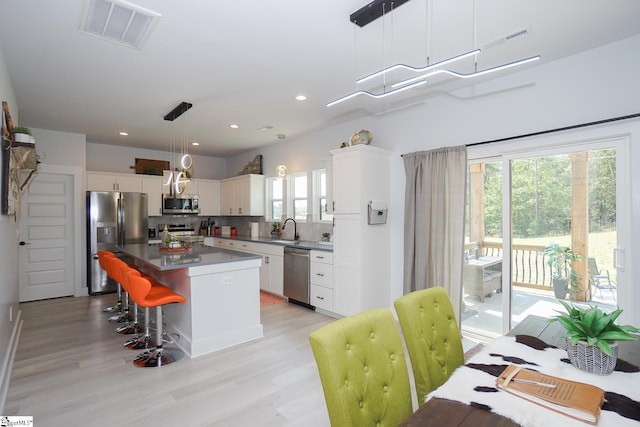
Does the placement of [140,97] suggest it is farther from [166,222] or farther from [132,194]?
[166,222]

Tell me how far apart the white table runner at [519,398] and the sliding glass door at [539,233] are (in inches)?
69.3

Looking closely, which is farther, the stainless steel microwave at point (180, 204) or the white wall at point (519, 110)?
the stainless steel microwave at point (180, 204)

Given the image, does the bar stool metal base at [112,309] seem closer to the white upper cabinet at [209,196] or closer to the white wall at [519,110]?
the white upper cabinet at [209,196]

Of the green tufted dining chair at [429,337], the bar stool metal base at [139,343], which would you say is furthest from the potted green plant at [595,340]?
the bar stool metal base at [139,343]

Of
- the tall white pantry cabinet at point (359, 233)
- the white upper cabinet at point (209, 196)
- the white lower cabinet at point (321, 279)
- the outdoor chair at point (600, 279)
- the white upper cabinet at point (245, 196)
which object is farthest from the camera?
the white upper cabinet at point (209, 196)

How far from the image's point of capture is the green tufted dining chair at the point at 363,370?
113cm

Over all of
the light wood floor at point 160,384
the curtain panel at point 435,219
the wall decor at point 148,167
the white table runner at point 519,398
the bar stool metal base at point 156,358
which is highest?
the wall decor at point 148,167

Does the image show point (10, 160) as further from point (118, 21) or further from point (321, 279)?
point (321, 279)

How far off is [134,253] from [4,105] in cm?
190

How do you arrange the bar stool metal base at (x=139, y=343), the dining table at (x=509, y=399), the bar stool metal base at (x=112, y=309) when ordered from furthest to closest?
the bar stool metal base at (x=112, y=309) → the bar stool metal base at (x=139, y=343) → the dining table at (x=509, y=399)

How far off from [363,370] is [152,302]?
2.30 m

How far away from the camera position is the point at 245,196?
259 inches

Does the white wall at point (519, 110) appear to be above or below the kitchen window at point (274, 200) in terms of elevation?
above

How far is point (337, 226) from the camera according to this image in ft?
13.9
